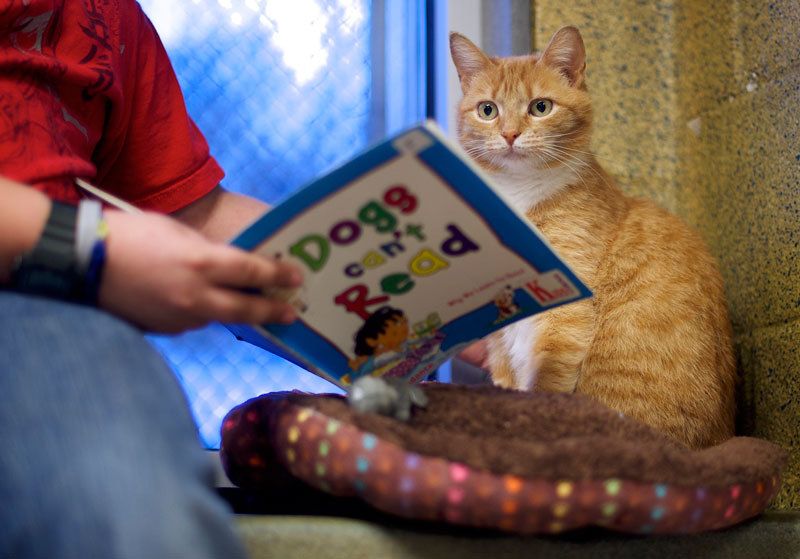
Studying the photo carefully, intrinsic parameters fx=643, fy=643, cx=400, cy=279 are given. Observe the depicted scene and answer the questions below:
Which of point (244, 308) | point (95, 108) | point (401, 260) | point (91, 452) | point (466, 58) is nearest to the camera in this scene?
point (91, 452)

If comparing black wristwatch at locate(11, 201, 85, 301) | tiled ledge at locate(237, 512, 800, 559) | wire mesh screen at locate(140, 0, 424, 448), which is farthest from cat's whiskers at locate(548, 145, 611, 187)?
black wristwatch at locate(11, 201, 85, 301)

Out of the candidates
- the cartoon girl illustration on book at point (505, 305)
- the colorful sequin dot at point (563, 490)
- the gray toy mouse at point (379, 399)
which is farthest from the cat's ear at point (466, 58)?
the colorful sequin dot at point (563, 490)

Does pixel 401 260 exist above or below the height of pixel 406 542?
above

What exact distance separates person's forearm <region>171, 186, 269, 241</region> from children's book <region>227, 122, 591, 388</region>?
27 centimetres

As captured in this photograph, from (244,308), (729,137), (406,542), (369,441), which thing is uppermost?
(729,137)

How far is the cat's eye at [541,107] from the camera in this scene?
139 centimetres

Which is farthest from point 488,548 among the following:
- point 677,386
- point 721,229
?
point 721,229

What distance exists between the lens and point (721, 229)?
1.47 metres

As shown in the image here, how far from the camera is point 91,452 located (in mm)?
483

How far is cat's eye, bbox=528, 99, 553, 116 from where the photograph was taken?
1391 mm

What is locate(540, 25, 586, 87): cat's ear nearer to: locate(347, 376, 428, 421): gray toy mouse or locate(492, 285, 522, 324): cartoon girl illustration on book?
locate(492, 285, 522, 324): cartoon girl illustration on book

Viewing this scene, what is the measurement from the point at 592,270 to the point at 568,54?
49 centimetres

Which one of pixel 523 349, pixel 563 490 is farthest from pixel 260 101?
pixel 563 490

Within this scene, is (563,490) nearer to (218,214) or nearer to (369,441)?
(369,441)
